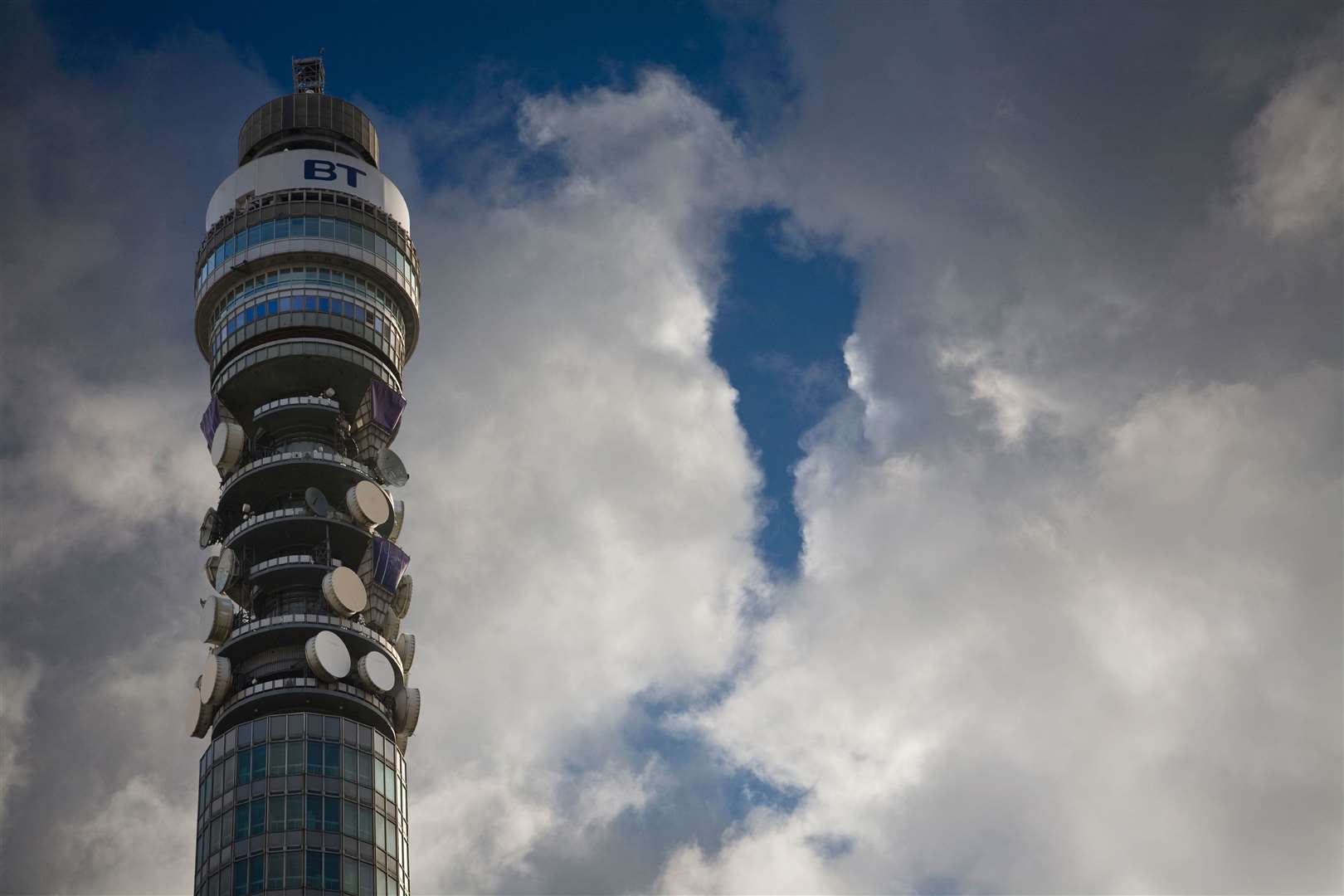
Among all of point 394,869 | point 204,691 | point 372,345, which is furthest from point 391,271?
point 394,869

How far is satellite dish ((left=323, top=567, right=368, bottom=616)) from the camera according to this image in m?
161

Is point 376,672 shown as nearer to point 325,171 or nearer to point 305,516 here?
point 305,516

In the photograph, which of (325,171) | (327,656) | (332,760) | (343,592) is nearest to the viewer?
(332,760)

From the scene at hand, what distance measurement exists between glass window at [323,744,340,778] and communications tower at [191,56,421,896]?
7.0 inches

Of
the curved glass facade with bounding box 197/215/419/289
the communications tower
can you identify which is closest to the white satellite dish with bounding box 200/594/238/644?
the communications tower

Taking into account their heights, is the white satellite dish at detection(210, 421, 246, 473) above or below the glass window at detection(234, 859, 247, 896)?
above

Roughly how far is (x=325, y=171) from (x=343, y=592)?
4913cm

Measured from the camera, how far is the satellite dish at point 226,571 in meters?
165

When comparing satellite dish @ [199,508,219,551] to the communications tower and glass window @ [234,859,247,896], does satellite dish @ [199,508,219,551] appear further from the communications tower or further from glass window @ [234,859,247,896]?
glass window @ [234,859,247,896]

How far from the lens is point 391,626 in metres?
168

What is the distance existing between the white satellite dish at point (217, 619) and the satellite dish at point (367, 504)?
14.5m

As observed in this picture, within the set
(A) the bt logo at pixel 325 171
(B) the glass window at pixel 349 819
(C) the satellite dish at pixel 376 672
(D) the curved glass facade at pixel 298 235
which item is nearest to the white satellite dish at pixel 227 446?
(D) the curved glass facade at pixel 298 235

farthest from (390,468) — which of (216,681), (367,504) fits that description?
(216,681)

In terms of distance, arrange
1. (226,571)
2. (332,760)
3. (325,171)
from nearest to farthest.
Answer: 1. (332,760)
2. (226,571)
3. (325,171)
